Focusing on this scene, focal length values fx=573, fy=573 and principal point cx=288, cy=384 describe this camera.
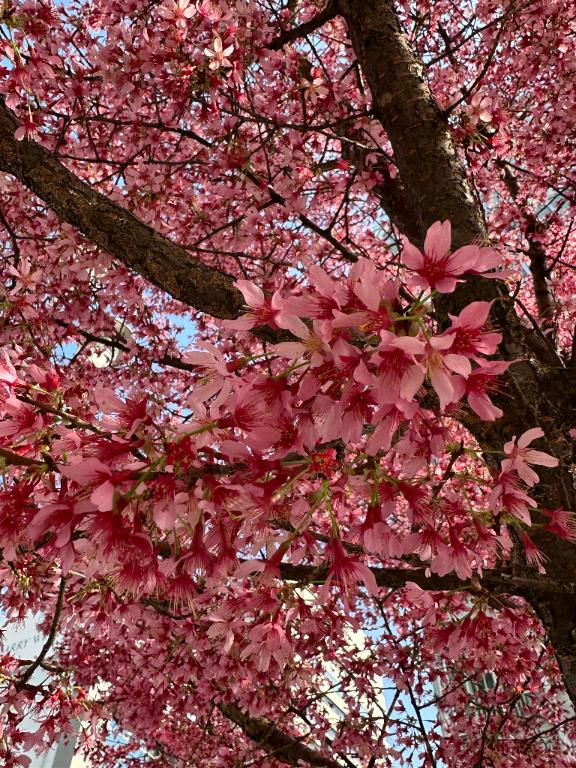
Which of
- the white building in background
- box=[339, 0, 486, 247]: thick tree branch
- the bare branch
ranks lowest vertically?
the white building in background

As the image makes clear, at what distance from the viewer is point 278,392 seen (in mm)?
1237

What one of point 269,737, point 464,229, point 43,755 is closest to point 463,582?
point 464,229

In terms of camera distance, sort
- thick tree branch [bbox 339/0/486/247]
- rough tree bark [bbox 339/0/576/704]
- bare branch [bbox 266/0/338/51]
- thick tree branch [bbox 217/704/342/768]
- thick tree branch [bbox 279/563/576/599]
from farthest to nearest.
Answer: thick tree branch [bbox 217/704/342/768] → bare branch [bbox 266/0/338/51] → thick tree branch [bbox 339/0/486/247] → rough tree bark [bbox 339/0/576/704] → thick tree branch [bbox 279/563/576/599]

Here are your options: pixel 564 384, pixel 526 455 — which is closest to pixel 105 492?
pixel 526 455

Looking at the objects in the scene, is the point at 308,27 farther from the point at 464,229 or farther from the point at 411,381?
the point at 411,381

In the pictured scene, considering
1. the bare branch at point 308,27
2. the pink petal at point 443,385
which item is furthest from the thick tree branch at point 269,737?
the bare branch at point 308,27

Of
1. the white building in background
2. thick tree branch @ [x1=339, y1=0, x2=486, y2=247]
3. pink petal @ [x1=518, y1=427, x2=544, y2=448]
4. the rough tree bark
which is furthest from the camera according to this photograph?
the white building in background

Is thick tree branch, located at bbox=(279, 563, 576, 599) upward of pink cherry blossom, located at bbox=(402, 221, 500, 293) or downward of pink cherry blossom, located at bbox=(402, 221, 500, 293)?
upward

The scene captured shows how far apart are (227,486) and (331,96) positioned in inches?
152

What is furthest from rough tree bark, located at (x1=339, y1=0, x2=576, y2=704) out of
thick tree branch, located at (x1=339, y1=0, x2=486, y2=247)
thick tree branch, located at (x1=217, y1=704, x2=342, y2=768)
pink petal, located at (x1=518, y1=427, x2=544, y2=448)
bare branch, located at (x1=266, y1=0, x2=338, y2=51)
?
thick tree branch, located at (x1=217, y1=704, x2=342, y2=768)

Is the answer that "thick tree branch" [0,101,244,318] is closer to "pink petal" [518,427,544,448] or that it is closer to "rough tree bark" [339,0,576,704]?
"rough tree bark" [339,0,576,704]

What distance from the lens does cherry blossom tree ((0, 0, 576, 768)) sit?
1.18 m

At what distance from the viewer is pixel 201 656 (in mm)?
4449

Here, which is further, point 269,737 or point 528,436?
point 269,737
